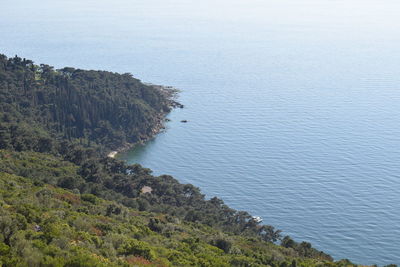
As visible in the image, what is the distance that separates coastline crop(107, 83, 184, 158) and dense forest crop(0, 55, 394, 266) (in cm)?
42

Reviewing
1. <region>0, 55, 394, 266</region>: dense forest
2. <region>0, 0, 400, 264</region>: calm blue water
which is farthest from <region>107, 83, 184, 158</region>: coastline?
<region>0, 0, 400, 264</region>: calm blue water

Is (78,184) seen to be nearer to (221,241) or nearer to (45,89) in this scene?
(221,241)

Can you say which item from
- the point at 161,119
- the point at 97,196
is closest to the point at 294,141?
the point at 161,119

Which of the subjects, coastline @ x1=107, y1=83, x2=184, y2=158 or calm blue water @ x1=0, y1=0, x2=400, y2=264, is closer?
calm blue water @ x1=0, y1=0, x2=400, y2=264

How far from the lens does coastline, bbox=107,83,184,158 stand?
107 meters

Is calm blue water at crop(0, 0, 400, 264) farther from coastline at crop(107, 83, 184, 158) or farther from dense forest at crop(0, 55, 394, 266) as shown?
dense forest at crop(0, 55, 394, 266)

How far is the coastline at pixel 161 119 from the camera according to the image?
107 metres

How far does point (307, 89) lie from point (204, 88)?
2962 centimetres

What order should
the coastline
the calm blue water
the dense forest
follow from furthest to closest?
the coastline < the calm blue water < the dense forest

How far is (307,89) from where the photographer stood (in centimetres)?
14462

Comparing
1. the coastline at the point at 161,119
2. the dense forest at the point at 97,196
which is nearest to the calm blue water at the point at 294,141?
the coastline at the point at 161,119

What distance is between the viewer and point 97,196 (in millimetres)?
57281

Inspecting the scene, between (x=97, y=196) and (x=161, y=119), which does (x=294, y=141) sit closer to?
(x=161, y=119)

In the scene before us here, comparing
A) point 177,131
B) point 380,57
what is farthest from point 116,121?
point 380,57
